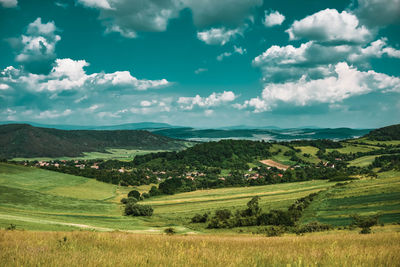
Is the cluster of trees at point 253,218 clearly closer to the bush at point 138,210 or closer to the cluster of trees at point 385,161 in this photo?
the bush at point 138,210

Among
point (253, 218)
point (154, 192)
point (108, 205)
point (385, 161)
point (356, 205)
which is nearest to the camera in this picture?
point (356, 205)

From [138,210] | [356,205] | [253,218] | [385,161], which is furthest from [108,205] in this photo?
[385,161]

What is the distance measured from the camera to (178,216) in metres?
68.4

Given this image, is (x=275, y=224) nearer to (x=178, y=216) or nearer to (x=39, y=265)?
(x=178, y=216)

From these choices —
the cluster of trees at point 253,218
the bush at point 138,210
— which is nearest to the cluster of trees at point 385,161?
the cluster of trees at point 253,218

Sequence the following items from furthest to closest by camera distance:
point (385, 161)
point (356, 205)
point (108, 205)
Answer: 1. point (385, 161)
2. point (108, 205)
3. point (356, 205)

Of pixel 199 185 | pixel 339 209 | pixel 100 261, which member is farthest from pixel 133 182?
pixel 100 261

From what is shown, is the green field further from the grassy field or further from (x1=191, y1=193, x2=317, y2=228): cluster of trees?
(x1=191, y1=193, x2=317, y2=228): cluster of trees

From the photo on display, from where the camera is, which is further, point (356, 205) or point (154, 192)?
point (154, 192)

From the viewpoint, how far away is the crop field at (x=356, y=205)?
46.2 m

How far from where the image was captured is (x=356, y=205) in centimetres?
5619

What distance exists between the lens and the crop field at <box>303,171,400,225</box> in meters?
46.2

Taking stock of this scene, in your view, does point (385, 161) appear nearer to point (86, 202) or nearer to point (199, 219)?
point (199, 219)

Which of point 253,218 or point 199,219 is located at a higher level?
point 253,218
